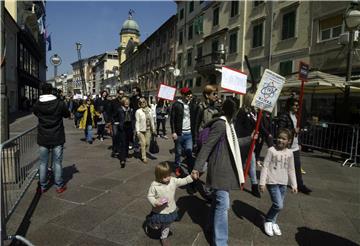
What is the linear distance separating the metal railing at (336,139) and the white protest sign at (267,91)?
3.09 m

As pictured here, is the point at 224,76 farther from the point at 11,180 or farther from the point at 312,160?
the point at 312,160

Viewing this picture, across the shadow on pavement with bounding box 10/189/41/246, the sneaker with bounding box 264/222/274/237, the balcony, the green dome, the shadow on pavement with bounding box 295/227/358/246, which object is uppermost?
the green dome

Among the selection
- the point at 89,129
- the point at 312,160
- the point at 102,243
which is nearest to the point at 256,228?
the point at 102,243

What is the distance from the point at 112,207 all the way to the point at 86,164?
3110mm

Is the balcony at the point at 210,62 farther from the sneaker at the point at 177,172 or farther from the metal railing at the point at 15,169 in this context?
the metal railing at the point at 15,169

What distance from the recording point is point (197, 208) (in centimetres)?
450

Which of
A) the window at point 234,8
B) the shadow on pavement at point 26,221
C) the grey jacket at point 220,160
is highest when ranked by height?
the window at point 234,8

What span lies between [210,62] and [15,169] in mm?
25245

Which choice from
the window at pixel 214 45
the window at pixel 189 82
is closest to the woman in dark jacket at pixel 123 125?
the window at pixel 214 45

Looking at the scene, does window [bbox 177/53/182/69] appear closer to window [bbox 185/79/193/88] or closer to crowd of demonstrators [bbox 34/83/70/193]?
window [bbox 185/79/193/88]

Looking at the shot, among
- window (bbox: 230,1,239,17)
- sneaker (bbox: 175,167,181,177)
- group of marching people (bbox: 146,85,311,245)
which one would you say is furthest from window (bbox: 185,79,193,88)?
group of marching people (bbox: 146,85,311,245)

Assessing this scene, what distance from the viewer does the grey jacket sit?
322 centimetres

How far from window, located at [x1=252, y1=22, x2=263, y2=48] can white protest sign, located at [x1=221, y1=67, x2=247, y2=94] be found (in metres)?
16.7

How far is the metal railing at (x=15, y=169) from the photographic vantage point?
312 cm
